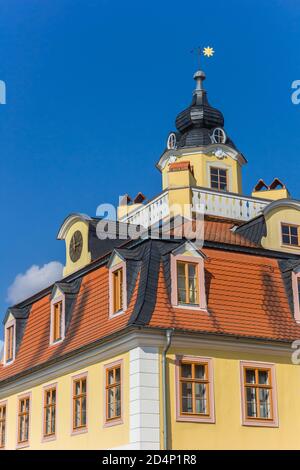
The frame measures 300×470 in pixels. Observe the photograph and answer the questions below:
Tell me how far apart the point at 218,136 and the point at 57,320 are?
1333cm

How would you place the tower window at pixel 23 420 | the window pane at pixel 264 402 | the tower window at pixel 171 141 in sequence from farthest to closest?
the tower window at pixel 171 141 < the tower window at pixel 23 420 < the window pane at pixel 264 402

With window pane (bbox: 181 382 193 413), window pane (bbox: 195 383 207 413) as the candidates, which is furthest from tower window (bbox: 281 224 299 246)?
window pane (bbox: 181 382 193 413)

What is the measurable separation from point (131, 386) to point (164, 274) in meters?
3.62

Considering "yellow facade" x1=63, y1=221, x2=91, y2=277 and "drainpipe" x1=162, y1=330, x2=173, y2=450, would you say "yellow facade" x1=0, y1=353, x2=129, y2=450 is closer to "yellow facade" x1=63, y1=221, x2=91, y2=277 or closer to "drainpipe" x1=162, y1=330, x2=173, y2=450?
"drainpipe" x1=162, y1=330, x2=173, y2=450

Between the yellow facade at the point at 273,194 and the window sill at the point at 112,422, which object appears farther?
the yellow facade at the point at 273,194

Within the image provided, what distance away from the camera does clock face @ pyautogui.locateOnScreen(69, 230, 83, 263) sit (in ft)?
113

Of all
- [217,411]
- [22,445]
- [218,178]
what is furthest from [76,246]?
[217,411]

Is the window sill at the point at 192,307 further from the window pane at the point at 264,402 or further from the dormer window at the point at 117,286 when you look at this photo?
the window pane at the point at 264,402

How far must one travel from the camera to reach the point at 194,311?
87.4 ft

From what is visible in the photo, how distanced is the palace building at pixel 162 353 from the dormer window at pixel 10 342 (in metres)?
0.34

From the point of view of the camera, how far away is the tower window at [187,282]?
26938mm

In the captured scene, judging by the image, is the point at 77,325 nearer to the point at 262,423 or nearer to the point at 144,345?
the point at 144,345

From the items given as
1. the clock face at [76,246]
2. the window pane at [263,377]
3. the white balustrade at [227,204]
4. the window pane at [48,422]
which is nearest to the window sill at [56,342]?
the window pane at [48,422]
